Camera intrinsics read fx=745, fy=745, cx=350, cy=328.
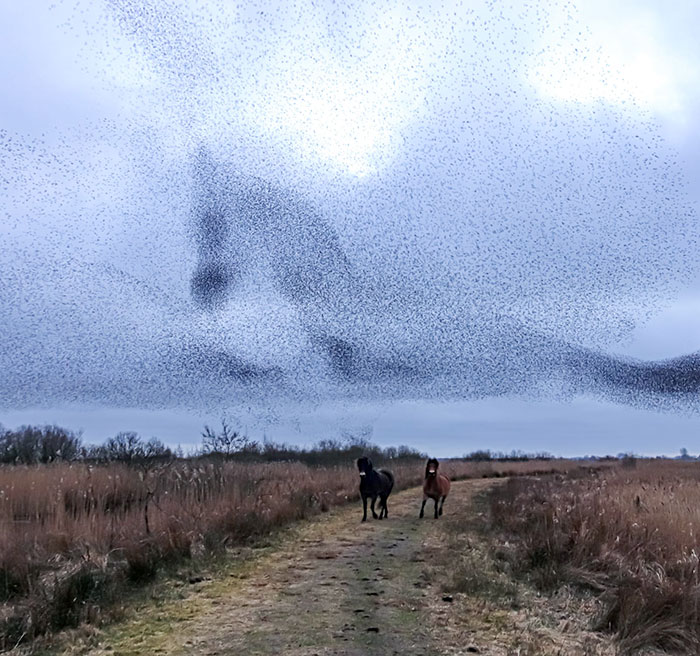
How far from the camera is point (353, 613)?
27.1ft

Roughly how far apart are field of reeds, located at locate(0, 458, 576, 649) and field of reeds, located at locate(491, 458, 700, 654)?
4960mm

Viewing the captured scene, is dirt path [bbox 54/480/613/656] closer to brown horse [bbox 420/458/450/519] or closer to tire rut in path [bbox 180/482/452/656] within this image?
tire rut in path [bbox 180/482/452/656]

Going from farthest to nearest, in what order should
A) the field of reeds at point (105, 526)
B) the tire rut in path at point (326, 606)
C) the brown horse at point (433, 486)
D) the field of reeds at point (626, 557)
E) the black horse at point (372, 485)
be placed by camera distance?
the brown horse at point (433, 486) < the black horse at point (372, 485) < the field of reeds at point (105, 526) < the field of reeds at point (626, 557) < the tire rut in path at point (326, 606)

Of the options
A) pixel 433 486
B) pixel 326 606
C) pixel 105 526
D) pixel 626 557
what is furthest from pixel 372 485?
pixel 326 606

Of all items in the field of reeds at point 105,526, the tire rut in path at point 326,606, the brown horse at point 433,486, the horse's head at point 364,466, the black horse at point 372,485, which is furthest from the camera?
the brown horse at point 433,486

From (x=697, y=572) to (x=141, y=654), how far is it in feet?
22.0

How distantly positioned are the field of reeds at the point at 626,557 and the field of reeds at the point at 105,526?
16.3ft

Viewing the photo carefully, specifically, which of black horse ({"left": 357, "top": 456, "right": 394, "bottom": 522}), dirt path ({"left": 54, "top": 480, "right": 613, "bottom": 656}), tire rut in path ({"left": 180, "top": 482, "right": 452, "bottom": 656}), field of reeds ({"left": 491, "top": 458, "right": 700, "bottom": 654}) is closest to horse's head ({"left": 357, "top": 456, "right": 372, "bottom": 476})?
black horse ({"left": 357, "top": 456, "right": 394, "bottom": 522})

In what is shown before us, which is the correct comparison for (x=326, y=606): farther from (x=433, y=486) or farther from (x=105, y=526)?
(x=433, y=486)

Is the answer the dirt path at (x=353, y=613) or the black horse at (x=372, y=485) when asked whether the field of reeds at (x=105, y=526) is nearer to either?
the dirt path at (x=353, y=613)

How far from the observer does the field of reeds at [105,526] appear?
848 centimetres

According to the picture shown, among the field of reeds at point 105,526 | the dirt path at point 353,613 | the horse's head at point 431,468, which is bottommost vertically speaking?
the dirt path at point 353,613

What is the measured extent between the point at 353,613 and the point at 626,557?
462 cm

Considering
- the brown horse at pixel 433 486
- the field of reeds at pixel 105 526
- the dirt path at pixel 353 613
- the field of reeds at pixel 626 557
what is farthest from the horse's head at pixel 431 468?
the dirt path at pixel 353 613
